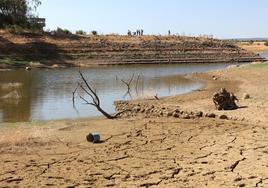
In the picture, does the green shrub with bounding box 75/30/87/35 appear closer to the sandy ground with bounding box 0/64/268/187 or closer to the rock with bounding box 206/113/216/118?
the sandy ground with bounding box 0/64/268/187

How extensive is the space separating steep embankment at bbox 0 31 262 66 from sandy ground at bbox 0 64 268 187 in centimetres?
4147

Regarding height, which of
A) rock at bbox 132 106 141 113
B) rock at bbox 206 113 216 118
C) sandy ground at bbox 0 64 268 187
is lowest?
rock at bbox 132 106 141 113

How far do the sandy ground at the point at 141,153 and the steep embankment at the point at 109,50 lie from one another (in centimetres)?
4147

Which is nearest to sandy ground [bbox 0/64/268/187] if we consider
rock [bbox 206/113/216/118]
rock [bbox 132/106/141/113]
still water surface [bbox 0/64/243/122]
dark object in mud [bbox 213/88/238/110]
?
rock [bbox 206/113/216/118]

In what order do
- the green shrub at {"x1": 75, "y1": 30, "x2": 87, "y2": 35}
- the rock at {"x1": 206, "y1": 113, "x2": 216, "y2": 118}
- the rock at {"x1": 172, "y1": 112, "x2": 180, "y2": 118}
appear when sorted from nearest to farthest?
the rock at {"x1": 206, "y1": 113, "x2": 216, "y2": 118}
the rock at {"x1": 172, "y1": 112, "x2": 180, "y2": 118}
the green shrub at {"x1": 75, "y1": 30, "x2": 87, "y2": 35}

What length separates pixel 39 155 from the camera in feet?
36.0

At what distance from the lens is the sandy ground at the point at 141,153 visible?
8977 millimetres

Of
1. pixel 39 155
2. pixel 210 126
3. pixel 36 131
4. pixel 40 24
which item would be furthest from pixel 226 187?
pixel 40 24

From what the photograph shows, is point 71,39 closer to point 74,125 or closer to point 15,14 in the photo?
point 15,14

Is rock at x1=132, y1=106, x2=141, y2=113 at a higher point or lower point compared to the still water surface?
higher

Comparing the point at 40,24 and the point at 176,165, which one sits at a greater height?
the point at 40,24

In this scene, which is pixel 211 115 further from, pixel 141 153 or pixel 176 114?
pixel 141 153

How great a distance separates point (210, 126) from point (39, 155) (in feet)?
16.3

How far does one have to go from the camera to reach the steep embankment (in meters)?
59.2
